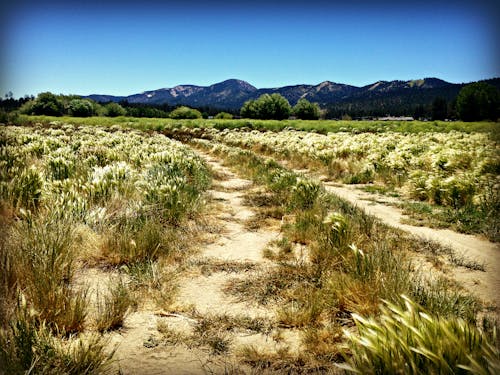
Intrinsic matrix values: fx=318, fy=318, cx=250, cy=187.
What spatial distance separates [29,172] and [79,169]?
2.81 m

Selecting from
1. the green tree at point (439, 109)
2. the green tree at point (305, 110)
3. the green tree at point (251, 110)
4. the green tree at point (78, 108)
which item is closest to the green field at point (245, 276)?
the green tree at point (78, 108)

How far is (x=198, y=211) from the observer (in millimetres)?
6188

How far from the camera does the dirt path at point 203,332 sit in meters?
2.32

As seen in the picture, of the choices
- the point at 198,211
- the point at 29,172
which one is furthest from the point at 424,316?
the point at 29,172

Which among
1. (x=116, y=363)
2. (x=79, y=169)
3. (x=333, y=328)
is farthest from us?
(x=79, y=169)

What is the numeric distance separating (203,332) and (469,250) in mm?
4336

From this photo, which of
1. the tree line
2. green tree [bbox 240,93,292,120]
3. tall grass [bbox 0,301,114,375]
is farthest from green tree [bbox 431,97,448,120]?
tall grass [bbox 0,301,114,375]

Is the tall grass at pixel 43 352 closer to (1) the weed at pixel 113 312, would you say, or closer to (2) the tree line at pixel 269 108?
(1) the weed at pixel 113 312

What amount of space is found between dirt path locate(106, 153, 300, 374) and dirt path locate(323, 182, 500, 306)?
2366mm

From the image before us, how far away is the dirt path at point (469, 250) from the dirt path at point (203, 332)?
237 cm

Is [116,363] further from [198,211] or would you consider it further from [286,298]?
[198,211]

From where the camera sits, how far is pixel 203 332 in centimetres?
269

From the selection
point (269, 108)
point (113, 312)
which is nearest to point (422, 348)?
point (113, 312)

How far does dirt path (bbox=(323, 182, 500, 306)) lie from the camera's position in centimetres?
363
